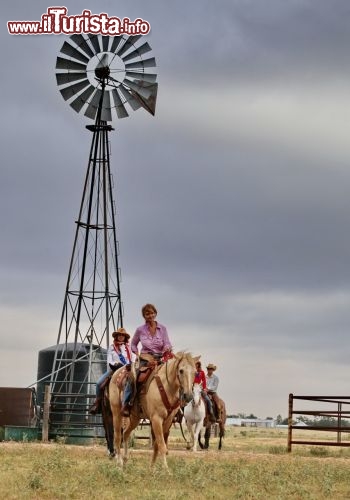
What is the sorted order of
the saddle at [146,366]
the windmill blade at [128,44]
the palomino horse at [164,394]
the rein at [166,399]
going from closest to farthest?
the palomino horse at [164,394] < the rein at [166,399] < the saddle at [146,366] < the windmill blade at [128,44]

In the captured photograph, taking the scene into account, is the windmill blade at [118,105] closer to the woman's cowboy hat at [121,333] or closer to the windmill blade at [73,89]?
the windmill blade at [73,89]

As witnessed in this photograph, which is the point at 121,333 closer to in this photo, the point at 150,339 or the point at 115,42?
the point at 150,339

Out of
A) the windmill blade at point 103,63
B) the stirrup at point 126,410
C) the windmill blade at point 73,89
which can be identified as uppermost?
the windmill blade at point 103,63

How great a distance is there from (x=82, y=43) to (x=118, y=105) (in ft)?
8.50

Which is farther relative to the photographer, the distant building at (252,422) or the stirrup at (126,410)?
the distant building at (252,422)

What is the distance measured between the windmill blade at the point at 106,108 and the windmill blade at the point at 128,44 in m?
1.62

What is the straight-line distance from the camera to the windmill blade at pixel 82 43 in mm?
33969

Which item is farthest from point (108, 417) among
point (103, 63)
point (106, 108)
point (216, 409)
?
point (103, 63)

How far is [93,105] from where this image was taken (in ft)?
116

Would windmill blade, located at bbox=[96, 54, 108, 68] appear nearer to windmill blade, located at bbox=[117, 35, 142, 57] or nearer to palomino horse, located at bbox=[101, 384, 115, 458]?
windmill blade, located at bbox=[117, 35, 142, 57]

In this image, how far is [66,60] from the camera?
114 feet

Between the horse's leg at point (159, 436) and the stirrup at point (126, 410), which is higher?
the stirrup at point (126, 410)

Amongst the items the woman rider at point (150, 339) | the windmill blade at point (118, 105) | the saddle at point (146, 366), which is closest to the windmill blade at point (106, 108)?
the windmill blade at point (118, 105)

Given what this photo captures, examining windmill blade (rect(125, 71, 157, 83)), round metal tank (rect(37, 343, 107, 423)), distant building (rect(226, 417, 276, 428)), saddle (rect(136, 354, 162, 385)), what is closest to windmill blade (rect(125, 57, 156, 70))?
windmill blade (rect(125, 71, 157, 83))
